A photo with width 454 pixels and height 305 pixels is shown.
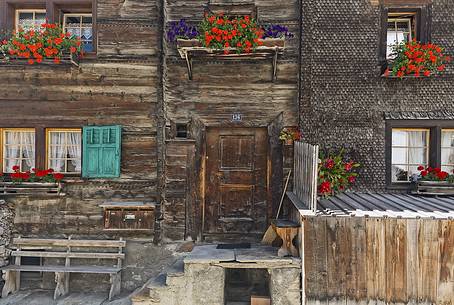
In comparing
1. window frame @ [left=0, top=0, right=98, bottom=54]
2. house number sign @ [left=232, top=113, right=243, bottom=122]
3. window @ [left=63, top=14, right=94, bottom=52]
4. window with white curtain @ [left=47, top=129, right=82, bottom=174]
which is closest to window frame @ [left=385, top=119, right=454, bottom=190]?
house number sign @ [left=232, top=113, right=243, bottom=122]

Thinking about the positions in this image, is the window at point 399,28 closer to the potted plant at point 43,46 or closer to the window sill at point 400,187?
the window sill at point 400,187

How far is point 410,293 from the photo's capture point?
199 inches

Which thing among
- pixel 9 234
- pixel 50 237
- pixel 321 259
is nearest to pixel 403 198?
pixel 321 259

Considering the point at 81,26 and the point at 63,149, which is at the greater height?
the point at 81,26

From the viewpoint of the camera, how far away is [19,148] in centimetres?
755

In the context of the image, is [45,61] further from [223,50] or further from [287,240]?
[287,240]

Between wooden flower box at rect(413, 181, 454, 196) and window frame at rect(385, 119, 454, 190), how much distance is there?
1.16 ft

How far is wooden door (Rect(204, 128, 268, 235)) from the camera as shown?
7289 millimetres

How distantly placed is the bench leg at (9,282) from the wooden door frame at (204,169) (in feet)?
13.8

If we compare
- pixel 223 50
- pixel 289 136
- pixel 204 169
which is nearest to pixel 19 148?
pixel 204 169

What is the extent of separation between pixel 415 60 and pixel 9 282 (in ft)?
34.8

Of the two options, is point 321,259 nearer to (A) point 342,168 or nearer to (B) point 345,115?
(A) point 342,168

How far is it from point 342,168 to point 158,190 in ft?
14.2

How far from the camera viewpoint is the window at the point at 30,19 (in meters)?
7.64
